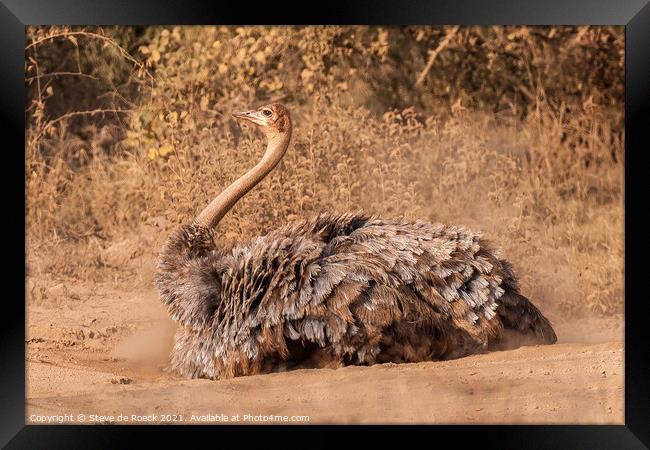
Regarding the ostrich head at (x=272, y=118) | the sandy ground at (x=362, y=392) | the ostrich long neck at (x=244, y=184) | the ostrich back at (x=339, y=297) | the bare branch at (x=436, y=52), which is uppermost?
the bare branch at (x=436, y=52)

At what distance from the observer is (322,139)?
9008 mm

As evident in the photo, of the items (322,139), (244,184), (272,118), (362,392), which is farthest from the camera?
(322,139)

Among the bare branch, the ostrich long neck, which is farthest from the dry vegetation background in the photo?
the ostrich long neck

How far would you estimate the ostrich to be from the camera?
6879mm

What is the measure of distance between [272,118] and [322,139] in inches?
41.4

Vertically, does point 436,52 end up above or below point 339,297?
above

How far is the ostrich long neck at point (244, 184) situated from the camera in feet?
25.3

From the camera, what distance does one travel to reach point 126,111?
875cm

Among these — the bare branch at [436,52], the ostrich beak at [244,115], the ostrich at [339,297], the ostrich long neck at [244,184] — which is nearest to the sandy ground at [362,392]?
the ostrich at [339,297]

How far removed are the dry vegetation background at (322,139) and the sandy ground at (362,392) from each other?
1292 millimetres

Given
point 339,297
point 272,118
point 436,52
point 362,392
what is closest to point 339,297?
point 339,297

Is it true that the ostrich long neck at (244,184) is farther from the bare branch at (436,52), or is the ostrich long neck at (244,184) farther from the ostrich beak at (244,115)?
the bare branch at (436,52)

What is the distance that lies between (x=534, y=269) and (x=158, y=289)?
2.94m

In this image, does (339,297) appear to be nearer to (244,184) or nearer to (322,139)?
(244,184)
